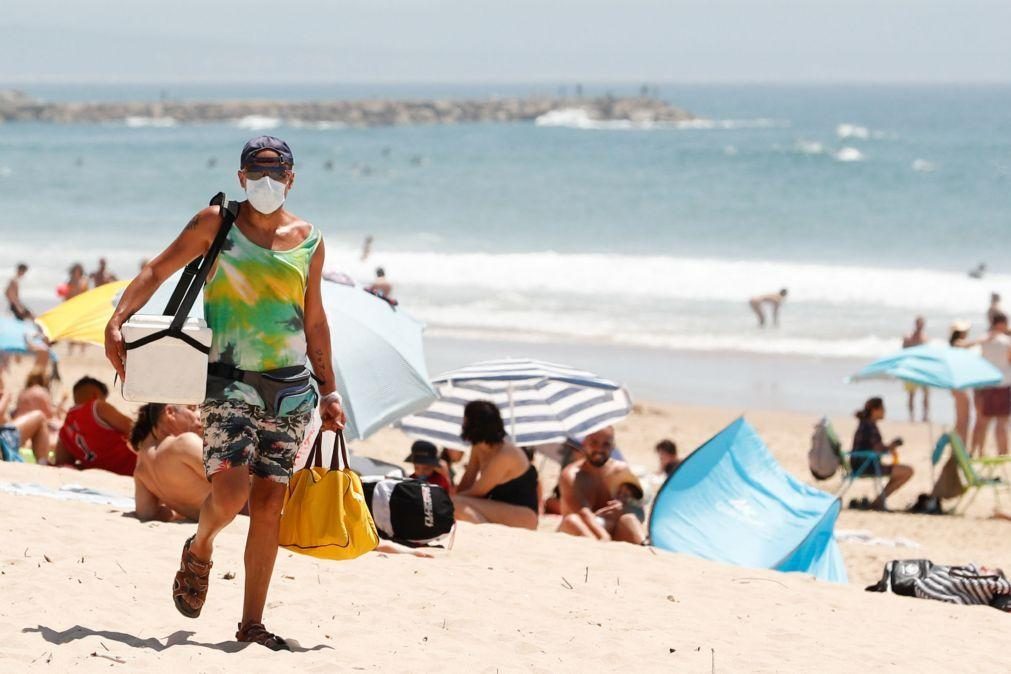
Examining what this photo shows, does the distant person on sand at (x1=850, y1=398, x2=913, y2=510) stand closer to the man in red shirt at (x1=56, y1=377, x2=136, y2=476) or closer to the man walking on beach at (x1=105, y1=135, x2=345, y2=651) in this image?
the man in red shirt at (x1=56, y1=377, x2=136, y2=476)

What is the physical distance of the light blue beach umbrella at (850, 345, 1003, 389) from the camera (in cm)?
930

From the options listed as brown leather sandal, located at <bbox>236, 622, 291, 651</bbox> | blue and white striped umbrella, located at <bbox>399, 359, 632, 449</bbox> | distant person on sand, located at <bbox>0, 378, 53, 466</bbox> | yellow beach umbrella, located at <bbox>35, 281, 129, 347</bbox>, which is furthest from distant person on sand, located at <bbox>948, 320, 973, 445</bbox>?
brown leather sandal, located at <bbox>236, 622, 291, 651</bbox>

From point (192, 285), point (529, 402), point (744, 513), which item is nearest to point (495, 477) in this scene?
point (529, 402)

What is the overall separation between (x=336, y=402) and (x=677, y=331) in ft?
50.8

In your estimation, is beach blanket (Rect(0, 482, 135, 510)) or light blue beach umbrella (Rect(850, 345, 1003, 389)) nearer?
beach blanket (Rect(0, 482, 135, 510))

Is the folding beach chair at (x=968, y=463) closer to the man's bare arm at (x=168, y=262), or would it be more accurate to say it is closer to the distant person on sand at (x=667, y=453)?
the distant person on sand at (x=667, y=453)

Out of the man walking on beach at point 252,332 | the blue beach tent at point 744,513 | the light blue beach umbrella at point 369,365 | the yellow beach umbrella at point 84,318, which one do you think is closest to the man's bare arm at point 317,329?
the man walking on beach at point 252,332

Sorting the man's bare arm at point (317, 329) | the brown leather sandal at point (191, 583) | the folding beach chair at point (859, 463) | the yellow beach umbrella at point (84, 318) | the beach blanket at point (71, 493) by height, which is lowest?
the folding beach chair at point (859, 463)

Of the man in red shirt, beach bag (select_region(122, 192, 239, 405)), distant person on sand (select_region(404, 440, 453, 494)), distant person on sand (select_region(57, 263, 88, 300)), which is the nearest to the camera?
beach bag (select_region(122, 192, 239, 405))

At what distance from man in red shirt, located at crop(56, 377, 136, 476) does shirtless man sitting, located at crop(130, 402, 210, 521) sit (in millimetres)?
1552

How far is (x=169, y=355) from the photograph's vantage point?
3549 mm

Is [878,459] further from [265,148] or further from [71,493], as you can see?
[265,148]

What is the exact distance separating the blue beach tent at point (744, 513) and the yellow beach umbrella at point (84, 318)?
118 inches

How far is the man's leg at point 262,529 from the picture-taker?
375cm
